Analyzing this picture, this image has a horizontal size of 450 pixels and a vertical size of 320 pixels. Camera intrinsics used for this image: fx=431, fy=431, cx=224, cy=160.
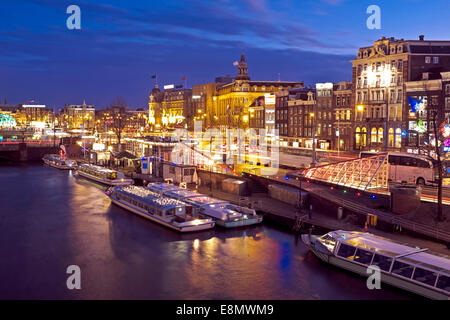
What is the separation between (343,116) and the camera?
8112 centimetres

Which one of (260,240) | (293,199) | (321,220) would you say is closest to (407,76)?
(293,199)

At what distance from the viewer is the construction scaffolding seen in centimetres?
4041

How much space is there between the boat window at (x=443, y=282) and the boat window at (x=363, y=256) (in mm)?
4264

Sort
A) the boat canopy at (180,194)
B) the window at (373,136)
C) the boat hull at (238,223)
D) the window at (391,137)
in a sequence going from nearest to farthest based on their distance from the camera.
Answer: the boat hull at (238,223) < the boat canopy at (180,194) < the window at (391,137) < the window at (373,136)

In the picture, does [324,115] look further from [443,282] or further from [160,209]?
[443,282]

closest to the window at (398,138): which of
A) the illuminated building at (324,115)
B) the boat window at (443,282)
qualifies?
the illuminated building at (324,115)

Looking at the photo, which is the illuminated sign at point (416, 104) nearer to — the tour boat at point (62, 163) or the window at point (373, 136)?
the window at point (373, 136)

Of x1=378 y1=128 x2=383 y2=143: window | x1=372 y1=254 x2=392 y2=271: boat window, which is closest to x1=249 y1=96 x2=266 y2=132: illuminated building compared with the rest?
x1=378 y1=128 x2=383 y2=143: window

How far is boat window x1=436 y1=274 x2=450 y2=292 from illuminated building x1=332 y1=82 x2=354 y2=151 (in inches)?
2232

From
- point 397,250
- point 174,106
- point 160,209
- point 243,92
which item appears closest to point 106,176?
point 160,209

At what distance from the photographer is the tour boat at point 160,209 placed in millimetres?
37438

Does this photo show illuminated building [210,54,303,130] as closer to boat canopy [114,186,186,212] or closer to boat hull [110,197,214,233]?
boat canopy [114,186,186,212]

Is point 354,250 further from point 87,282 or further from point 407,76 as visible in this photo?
point 407,76

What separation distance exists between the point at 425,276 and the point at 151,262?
17.6 metres
